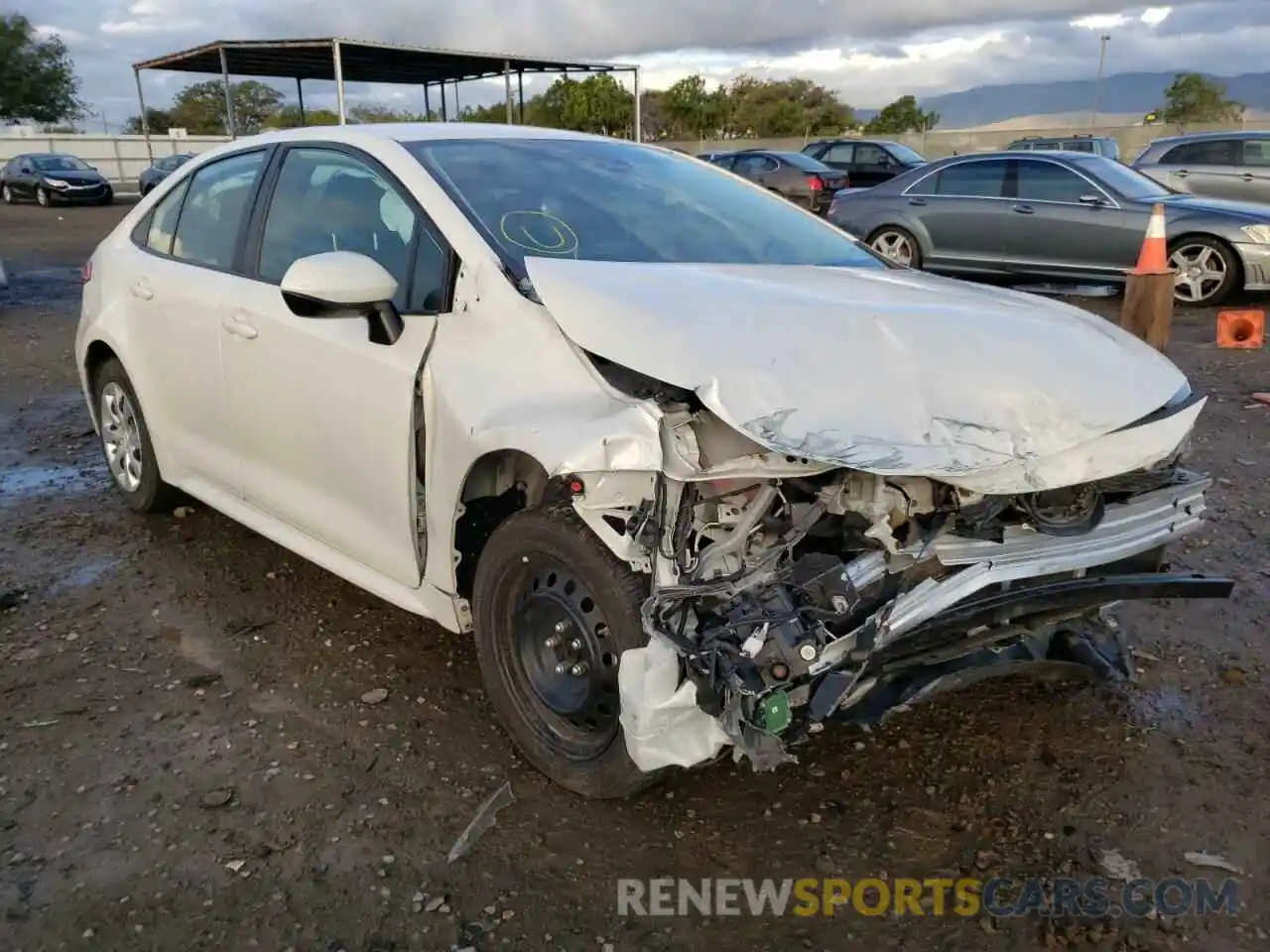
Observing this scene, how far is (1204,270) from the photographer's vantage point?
33.3 ft

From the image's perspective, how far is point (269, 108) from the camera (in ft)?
217

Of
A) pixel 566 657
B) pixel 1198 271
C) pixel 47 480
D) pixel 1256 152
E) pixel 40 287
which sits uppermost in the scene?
pixel 1256 152

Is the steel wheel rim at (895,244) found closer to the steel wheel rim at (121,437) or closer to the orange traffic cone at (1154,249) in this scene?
the orange traffic cone at (1154,249)

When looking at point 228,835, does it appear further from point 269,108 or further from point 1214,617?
point 269,108

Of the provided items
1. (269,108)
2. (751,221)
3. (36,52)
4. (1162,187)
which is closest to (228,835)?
(751,221)

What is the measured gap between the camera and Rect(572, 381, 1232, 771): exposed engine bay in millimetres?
2330

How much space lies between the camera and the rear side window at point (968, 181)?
36.9 ft

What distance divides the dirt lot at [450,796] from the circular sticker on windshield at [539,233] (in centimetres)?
146

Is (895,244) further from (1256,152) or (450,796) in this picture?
(450,796)

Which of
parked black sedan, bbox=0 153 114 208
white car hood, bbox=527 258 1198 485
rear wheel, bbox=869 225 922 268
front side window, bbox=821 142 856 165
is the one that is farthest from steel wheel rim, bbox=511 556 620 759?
parked black sedan, bbox=0 153 114 208

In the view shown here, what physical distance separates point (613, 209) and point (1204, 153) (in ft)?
42.4

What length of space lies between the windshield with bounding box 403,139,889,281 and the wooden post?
2.25 metres

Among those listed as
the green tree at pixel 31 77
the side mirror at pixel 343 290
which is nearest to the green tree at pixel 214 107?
the green tree at pixel 31 77

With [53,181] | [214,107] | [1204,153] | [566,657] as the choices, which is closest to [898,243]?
[1204,153]
